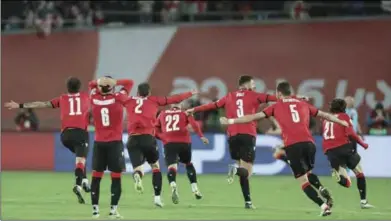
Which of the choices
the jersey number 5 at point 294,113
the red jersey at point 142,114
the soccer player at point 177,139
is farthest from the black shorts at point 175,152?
the jersey number 5 at point 294,113

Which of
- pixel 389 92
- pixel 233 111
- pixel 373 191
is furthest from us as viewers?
pixel 389 92

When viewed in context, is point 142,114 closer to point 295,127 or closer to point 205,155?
point 295,127

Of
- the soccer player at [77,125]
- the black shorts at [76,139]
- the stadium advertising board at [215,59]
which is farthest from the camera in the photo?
the stadium advertising board at [215,59]

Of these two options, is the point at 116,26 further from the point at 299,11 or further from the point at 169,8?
the point at 299,11

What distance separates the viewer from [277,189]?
22.1 metres

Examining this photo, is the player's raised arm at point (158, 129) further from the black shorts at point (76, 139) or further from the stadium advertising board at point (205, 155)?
the stadium advertising board at point (205, 155)

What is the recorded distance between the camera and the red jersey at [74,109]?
60.4 ft

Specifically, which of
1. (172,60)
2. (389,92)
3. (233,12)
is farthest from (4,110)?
(389,92)

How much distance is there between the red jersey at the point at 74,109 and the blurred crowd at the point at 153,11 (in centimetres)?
1377

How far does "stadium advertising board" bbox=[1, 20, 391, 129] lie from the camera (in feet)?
102

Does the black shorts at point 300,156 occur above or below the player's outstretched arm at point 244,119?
below

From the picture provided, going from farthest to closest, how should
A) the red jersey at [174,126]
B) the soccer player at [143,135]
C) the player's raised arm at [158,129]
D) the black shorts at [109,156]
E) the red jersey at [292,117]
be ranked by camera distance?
the player's raised arm at [158,129] < the red jersey at [174,126] < the soccer player at [143,135] < the red jersey at [292,117] < the black shorts at [109,156]

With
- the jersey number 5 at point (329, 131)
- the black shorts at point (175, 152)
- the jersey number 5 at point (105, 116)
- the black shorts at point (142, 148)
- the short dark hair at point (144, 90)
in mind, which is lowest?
the black shorts at point (175, 152)

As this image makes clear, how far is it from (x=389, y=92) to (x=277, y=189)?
9.85 metres
